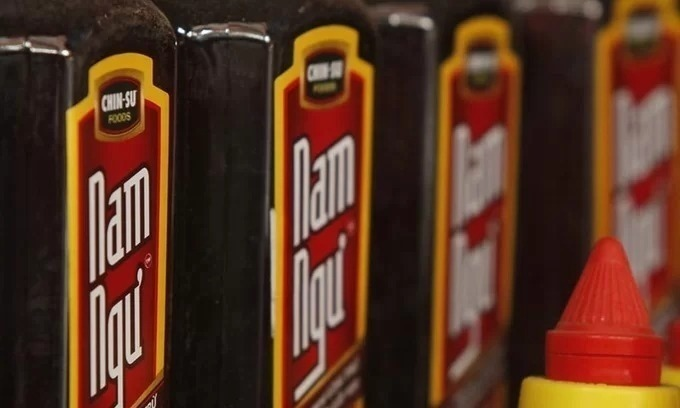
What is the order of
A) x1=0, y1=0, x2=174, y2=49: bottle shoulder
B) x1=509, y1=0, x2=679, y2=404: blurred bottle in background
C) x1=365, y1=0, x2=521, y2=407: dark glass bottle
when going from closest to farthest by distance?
x1=0, y1=0, x2=174, y2=49: bottle shoulder → x1=365, y1=0, x2=521, y2=407: dark glass bottle → x1=509, y1=0, x2=679, y2=404: blurred bottle in background

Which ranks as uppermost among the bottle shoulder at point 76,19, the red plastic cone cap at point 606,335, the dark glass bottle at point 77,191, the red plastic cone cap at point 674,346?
the bottle shoulder at point 76,19

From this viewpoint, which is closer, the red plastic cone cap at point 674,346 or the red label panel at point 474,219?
the red plastic cone cap at point 674,346

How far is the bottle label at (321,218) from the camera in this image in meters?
0.67

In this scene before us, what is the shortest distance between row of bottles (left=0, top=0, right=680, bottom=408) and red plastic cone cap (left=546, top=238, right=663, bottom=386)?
0.11m

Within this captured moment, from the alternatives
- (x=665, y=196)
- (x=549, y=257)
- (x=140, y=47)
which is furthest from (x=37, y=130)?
(x=665, y=196)

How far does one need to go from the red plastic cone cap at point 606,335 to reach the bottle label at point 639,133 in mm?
290

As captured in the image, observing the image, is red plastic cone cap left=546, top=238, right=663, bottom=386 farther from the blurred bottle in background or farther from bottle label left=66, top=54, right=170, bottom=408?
the blurred bottle in background

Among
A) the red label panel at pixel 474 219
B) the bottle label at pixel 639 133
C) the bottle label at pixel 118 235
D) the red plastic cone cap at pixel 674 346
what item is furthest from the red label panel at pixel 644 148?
the bottle label at pixel 118 235

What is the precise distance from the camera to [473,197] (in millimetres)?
865

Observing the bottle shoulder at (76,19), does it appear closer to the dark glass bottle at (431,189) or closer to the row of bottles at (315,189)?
→ the row of bottles at (315,189)

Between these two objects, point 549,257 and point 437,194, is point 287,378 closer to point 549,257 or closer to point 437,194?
point 437,194

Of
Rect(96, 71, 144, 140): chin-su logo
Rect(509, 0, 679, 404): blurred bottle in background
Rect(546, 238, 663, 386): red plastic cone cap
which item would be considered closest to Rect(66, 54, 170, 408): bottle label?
Rect(96, 71, 144, 140): chin-su logo

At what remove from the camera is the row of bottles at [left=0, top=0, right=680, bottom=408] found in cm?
58

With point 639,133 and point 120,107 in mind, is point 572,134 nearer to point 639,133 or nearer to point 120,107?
point 639,133
